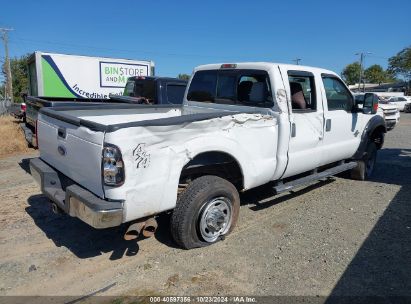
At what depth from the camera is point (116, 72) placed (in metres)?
15.7

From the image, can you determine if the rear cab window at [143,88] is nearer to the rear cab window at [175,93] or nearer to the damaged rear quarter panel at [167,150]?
the rear cab window at [175,93]

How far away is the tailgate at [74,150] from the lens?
3336 millimetres

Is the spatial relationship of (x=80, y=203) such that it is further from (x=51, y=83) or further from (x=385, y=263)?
(x=51, y=83)

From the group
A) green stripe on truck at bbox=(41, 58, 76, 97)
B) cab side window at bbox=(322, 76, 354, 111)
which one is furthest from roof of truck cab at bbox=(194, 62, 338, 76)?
green stripe on truck at bbox=(41, 58, 76, 97)

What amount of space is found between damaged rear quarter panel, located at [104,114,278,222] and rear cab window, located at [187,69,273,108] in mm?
610

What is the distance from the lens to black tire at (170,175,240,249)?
3.84 m

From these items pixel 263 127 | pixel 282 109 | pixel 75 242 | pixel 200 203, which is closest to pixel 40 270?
pixel 75 242

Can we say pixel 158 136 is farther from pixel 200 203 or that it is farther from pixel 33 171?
pixel 33 171

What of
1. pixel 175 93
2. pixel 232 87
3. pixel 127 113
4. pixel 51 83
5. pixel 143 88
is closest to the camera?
pixel 232 87

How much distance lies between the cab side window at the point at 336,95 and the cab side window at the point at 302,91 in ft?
1.16

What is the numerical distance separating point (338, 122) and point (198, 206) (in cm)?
306

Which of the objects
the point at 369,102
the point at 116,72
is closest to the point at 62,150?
the point at 369,102

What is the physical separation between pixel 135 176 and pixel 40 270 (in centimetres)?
147

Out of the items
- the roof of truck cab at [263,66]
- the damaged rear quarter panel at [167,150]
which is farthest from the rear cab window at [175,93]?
the damaged rear quarter panel at [167,150]
